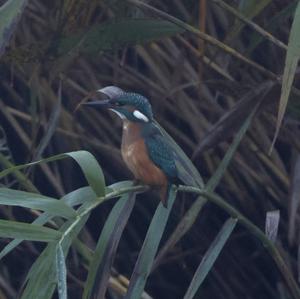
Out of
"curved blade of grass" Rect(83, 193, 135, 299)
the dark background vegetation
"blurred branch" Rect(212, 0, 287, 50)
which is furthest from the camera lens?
the dark background vegetation

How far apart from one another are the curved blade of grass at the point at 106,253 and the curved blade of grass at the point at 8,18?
14.8 inches

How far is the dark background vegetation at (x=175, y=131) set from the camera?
2316 millimetres

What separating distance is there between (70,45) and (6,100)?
0.44 m

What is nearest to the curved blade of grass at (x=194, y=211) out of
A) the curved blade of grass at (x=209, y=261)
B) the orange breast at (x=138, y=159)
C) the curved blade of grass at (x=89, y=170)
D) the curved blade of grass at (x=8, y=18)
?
the curved blade of grass at (x=209, y=261)

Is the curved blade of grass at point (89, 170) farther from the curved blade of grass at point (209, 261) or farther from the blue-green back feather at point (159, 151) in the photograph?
the curved blade of grass at point (209, 261)

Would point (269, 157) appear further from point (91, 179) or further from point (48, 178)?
point (91, 179)

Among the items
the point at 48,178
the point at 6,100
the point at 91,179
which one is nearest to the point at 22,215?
the point at 48,178

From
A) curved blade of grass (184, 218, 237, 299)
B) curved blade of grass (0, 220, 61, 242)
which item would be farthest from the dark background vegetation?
curved blade of grass (0, 220, 61, 242)

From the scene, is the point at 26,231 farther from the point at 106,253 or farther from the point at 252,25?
the point at 252,25

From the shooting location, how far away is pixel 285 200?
7.90 ft

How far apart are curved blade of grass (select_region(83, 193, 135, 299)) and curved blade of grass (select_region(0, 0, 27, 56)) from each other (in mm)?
376

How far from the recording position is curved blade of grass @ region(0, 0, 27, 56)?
165 centimetres

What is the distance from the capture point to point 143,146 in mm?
1755

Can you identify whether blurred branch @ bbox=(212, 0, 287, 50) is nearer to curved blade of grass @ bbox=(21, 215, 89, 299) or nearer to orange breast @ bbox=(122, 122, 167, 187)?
orange breast @ bbox=(122, 122, 167, 187)
